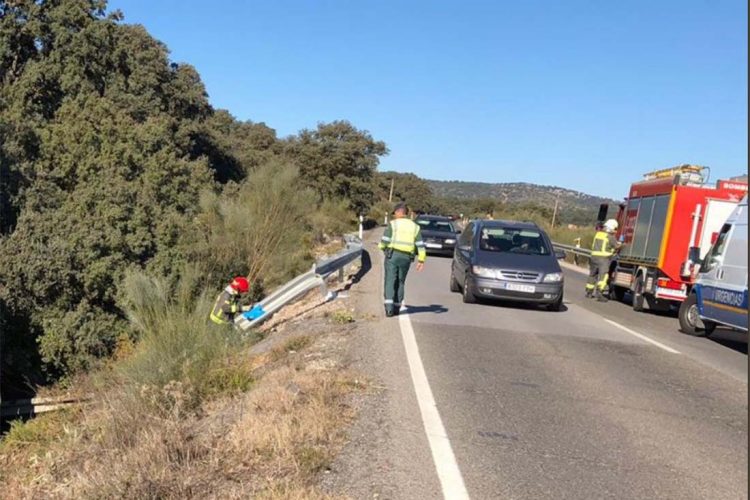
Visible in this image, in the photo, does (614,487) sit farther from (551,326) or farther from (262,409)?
(551,326)

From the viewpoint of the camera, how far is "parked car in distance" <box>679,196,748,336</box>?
36.6ft

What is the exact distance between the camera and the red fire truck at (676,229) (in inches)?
592

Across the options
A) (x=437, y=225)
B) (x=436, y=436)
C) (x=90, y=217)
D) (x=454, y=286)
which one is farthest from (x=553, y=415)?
(x=437, y=225)

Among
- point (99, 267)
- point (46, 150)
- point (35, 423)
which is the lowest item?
point (35, 423)

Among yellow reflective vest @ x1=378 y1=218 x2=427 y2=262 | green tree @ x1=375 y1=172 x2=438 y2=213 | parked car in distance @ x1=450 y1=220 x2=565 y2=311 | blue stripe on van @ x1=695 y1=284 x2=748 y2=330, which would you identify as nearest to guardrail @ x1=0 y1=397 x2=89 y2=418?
yellow reflective vest @ x1=378 y1=218 x2=427 y2=262

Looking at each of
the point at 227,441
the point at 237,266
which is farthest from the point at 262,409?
the point at 237,266

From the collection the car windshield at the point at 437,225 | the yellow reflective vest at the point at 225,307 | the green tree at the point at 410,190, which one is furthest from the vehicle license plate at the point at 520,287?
the green tree at the point at 410,190

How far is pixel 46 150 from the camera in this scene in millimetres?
20203

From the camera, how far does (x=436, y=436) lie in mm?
5621

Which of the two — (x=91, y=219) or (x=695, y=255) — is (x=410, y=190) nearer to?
(x=91, y=219)

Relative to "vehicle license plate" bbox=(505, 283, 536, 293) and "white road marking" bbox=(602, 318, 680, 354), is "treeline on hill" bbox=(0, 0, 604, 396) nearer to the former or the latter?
"vehicle license plate" bbox=(505, 283, 536, 293)

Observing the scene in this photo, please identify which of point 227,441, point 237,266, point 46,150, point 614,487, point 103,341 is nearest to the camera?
point 614,487

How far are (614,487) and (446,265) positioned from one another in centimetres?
2009

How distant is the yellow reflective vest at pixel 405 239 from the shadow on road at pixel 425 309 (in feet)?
5.39
